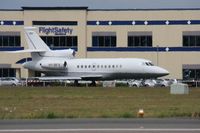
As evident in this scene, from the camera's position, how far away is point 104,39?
83.9 metres

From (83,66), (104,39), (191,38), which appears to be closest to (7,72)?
(104,39)

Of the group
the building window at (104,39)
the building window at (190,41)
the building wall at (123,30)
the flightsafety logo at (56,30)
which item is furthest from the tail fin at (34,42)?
the building window at (190,41)

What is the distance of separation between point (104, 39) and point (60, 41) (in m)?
6.33

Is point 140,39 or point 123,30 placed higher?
point 123,30

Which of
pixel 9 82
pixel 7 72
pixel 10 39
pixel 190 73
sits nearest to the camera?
pixel 9 82

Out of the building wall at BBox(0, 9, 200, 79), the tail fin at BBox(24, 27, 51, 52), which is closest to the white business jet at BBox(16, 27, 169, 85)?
the tail fin at BBox(24, 27, 51, 52)

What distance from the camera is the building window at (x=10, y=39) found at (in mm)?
84250

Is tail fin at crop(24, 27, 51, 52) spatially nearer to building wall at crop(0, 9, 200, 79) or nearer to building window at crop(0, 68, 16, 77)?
building wall at crop(0, 9, 200, 79)

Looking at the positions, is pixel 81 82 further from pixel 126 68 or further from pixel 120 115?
pixel 120 115

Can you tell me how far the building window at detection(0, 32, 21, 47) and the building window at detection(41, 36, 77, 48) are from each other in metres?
3.68

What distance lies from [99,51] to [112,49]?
190 centimetres
